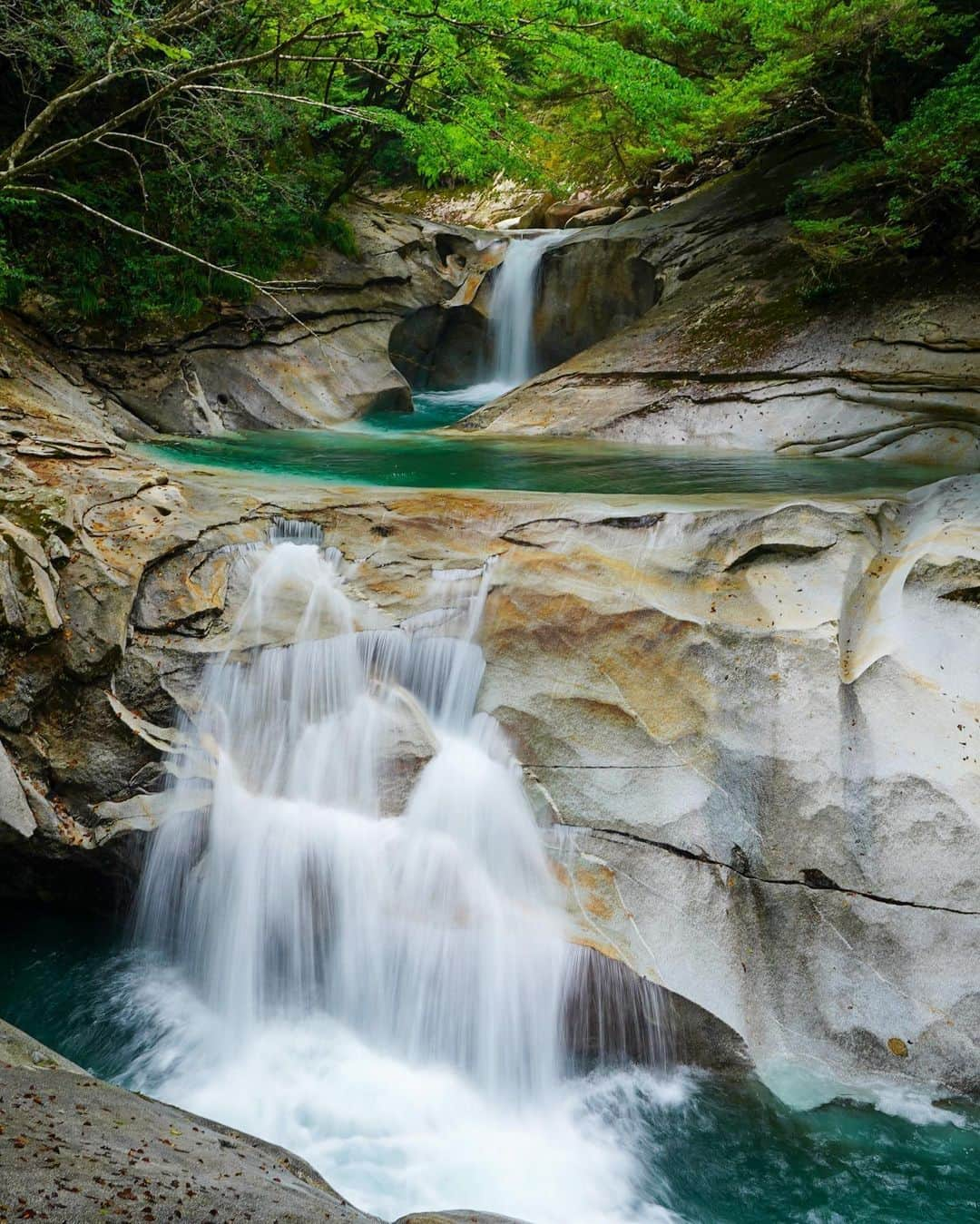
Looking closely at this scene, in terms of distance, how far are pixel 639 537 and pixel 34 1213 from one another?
463cm

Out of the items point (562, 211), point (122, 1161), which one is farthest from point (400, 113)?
point (122, 1161)

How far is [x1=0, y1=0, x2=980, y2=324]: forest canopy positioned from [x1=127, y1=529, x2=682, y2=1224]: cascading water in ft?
11.5

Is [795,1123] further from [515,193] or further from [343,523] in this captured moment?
[515,193]

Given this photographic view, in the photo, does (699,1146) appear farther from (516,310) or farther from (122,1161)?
(516,310)

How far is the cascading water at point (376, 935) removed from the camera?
453 centimetres

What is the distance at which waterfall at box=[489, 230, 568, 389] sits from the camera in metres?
15.2

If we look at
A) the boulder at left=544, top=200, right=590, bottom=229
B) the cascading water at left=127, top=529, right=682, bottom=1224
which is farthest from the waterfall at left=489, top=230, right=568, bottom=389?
the cascading water at left=127, top=529, right=682, bottom=1224

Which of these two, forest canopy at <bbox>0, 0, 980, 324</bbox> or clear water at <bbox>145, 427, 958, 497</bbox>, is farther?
forest canopy at <bbox>0, 0, 980, 324</bbox>

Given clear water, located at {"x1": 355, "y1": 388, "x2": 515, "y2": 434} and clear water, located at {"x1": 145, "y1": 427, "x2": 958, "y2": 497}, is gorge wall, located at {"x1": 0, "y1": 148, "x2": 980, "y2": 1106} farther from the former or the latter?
clear water, located at {"x1": 355, "y1": 388, "x2": 515, "y2": 434}

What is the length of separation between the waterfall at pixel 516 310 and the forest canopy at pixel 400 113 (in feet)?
5.61

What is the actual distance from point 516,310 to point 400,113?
411cm

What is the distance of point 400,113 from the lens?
11.9 m

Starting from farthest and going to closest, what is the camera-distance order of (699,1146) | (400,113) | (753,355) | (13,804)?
(400,113)
(753,355)
(13,804)
(699,1146)

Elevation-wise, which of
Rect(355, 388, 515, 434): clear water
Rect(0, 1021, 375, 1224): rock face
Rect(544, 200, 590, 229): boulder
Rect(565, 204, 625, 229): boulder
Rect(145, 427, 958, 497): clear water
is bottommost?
Rect(0, 1021, 375, 1224): rock face
